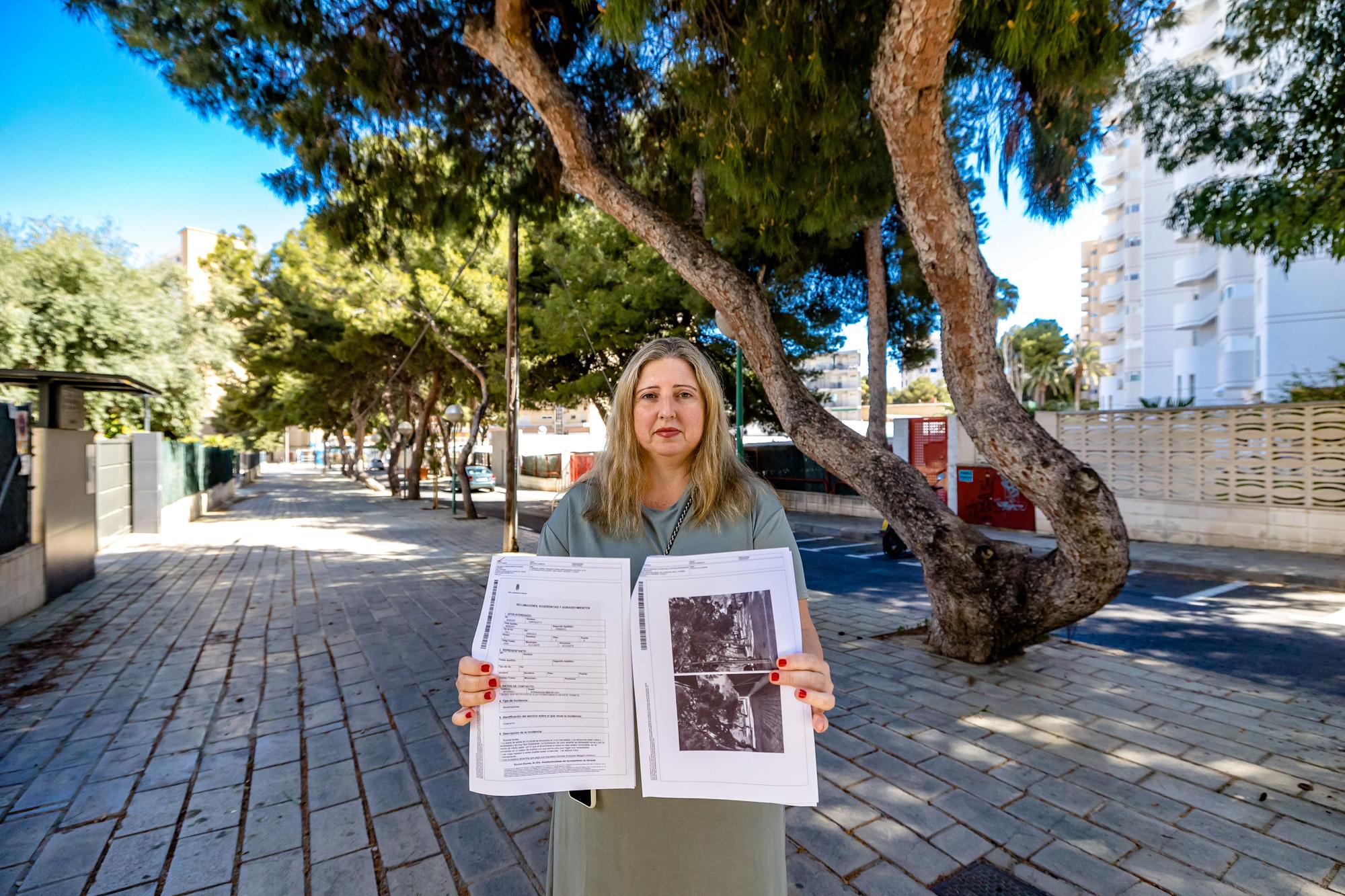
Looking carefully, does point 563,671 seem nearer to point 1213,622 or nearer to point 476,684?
point 476,684

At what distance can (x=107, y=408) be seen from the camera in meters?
16.6

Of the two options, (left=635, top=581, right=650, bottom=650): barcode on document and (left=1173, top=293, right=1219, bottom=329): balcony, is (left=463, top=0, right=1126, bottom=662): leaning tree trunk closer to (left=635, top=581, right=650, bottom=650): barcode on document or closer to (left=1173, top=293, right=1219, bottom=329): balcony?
(left=635, top=581, right=650, bottom=650): barcode on document

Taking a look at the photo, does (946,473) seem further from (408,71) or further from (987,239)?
(408,71)

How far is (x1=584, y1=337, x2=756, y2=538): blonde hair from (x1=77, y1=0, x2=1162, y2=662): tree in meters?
3.17

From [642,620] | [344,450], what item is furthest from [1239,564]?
[344,450]

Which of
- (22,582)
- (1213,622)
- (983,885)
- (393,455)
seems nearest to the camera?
(983,885)

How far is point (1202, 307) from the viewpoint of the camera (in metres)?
30.7

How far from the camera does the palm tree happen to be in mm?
57469

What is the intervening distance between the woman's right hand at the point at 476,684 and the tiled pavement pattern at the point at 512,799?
155 cm

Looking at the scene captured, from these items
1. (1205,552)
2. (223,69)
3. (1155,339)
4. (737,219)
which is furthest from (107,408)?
(1155,339)

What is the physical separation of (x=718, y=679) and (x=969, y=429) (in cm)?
377

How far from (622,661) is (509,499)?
9.96 meters

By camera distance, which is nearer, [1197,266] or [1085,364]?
[1197,266]

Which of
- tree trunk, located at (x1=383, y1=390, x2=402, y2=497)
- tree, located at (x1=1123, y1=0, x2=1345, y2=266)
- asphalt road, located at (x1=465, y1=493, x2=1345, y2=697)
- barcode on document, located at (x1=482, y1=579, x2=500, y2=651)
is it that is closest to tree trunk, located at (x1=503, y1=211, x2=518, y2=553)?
asphalt road, located at (x1=465, y1=493, x2=1345, y2=697)
